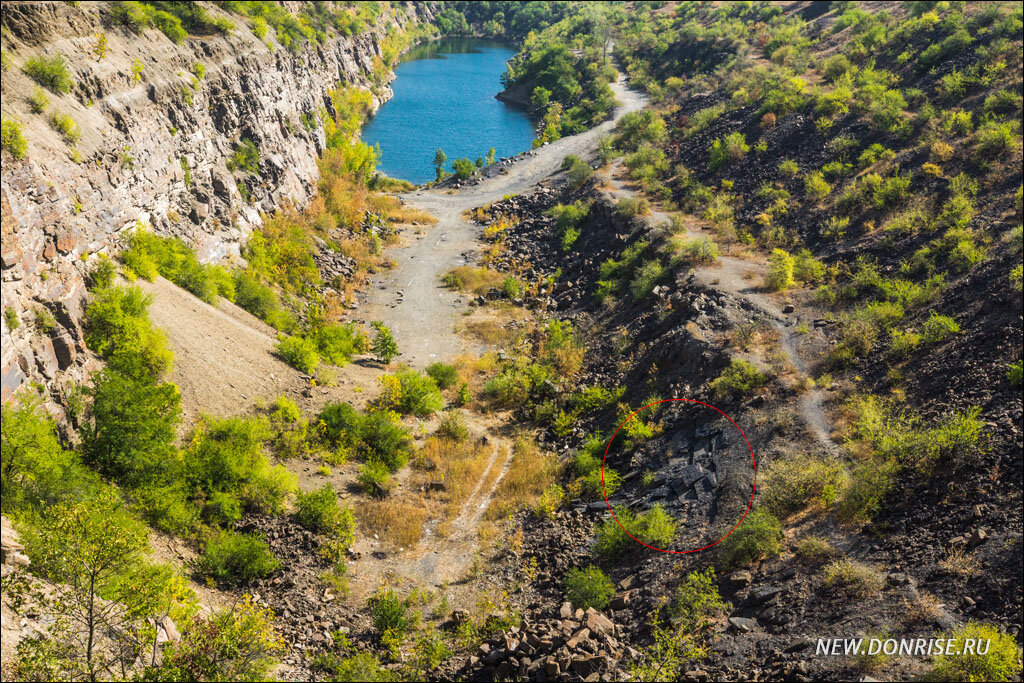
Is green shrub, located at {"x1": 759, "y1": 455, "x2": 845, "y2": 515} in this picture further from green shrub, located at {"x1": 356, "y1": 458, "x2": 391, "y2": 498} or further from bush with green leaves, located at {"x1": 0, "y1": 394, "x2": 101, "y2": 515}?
bush with green leaves, located at {"x1": 0, "y1": 394, "x2": 101, "y2": 515}

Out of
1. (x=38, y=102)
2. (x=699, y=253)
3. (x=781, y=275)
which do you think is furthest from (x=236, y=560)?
(x=699, y=253)

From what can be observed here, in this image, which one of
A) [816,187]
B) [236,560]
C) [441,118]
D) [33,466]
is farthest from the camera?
[441,118]

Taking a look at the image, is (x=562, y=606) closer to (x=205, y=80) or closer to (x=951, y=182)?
(x=951, y=182)

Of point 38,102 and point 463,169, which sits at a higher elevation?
point 463,169

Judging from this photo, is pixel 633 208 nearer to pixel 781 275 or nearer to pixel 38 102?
pixel 781 275

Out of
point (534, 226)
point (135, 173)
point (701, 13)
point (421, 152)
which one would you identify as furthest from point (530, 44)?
point (135, 173)
